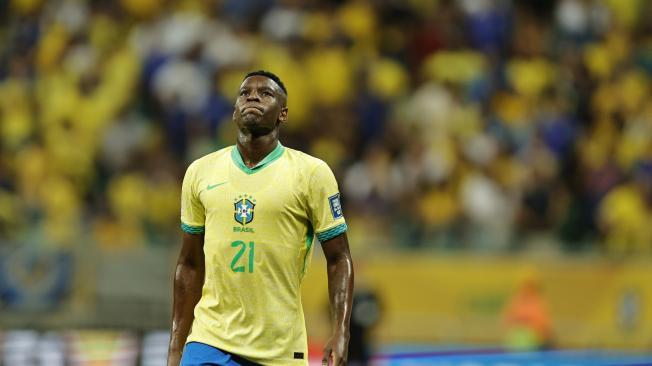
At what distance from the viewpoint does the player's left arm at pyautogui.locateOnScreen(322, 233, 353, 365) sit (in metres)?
5.89

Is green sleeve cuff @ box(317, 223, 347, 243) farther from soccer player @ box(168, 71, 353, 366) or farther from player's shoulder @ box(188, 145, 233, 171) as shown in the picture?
player's shoulder @ box(188, 145, 233, 171)

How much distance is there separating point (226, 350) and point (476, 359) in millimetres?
5451

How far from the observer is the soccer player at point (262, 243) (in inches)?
236

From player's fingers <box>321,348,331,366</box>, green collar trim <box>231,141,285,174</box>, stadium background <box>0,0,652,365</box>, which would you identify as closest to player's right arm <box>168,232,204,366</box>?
green collar trim <box>231,141,285,174</box>

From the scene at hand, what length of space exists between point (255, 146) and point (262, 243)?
1.45 ft

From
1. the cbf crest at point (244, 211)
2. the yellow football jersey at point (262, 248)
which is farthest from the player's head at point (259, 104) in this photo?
the cbf crest at point (244, 211)

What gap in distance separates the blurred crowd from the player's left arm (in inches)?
295

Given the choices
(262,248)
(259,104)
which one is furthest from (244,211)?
(259,104)

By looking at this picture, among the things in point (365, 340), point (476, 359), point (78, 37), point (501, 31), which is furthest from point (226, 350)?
point (78, 37)

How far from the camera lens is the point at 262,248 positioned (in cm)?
599

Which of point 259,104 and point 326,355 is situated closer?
point 326,355

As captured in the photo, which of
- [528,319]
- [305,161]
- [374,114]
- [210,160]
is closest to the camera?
[305,161]

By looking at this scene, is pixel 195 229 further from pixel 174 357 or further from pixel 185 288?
pixel 174 357

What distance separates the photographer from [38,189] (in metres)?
16.0
